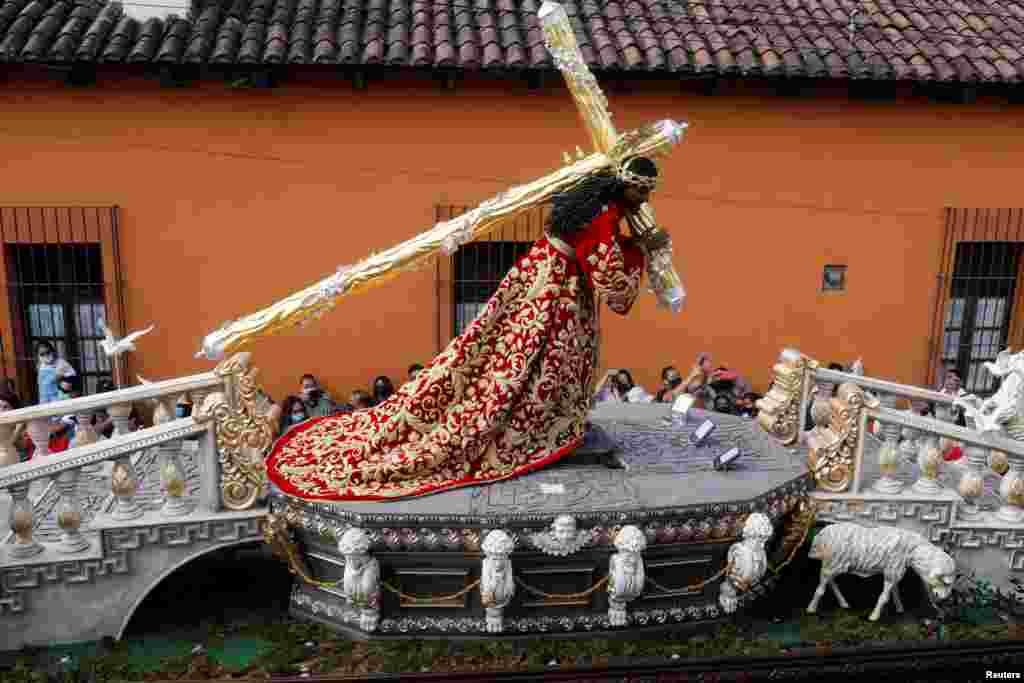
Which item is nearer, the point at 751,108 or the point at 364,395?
the point at 364,395

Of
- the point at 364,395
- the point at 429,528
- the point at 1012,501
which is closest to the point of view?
the point at 429,528

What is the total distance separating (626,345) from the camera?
34.8ft

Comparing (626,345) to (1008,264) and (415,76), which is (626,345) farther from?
(1008,264)

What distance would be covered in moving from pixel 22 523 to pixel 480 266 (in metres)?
5.54

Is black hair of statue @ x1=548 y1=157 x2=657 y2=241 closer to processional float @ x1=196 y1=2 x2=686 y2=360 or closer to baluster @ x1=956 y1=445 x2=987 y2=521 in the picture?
processional float @ x1=196 y1=2 x2=686 y2=360

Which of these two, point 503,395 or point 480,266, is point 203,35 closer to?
point 480,266

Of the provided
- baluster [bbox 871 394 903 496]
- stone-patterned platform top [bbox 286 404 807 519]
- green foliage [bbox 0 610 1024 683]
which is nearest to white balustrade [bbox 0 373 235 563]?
green foliage [bbox 0 610 1024 683]

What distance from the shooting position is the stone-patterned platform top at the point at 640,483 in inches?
240

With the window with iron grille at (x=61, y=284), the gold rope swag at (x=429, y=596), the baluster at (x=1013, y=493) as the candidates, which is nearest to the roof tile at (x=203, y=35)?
the window with iron grille at (x=61, y=284)

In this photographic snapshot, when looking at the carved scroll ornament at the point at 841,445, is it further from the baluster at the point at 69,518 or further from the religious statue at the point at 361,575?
the baluster at the point at 69,518

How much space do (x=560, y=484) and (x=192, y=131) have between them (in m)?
5.76

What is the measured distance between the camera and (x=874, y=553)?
658cm

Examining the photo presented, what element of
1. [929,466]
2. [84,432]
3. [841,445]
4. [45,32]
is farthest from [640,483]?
[45,32]

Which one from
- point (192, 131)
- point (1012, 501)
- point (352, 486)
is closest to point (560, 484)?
point (352, 486)
